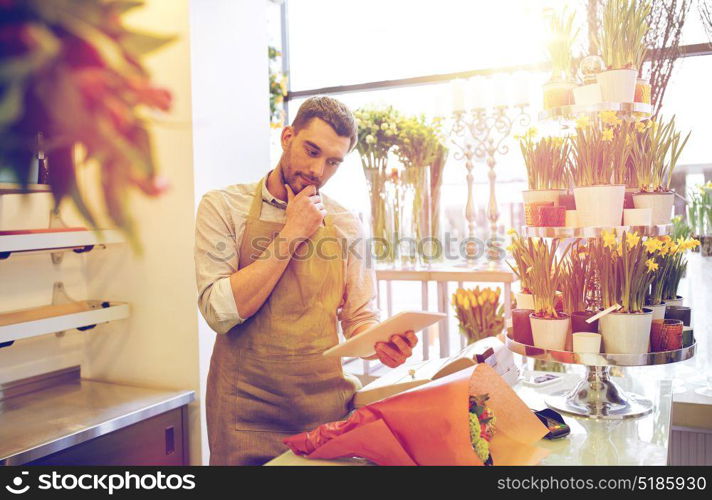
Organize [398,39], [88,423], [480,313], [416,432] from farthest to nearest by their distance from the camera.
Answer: [398,39] → [480,313] → [88,423] → [416,432]

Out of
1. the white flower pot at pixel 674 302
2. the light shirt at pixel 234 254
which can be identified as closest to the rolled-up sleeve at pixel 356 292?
the light shirt at pixel 234 254

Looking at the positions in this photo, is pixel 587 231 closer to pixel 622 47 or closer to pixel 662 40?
pixel 622 47

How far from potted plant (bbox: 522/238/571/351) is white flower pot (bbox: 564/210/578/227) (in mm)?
60

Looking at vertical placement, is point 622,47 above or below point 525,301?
above

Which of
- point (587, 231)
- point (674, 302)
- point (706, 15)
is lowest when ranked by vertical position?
point (674, 302)

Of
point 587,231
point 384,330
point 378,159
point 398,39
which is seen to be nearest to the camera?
point 384,330

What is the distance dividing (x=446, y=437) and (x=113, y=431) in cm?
135

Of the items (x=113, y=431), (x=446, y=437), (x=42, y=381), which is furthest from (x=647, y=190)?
(x=42, y=381)

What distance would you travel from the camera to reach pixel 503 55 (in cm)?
354

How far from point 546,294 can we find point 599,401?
316mm

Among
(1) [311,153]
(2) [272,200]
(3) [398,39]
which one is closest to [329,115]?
(1) [311,153]

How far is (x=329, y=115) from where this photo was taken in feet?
5.25

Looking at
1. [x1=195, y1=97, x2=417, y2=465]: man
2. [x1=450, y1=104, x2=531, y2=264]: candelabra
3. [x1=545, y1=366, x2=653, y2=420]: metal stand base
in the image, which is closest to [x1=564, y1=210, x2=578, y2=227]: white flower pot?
[x1=545, y1=366, x2=653, y2=420]: metal stand base
